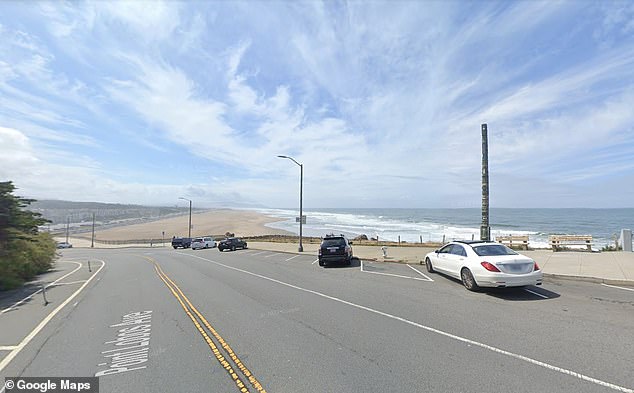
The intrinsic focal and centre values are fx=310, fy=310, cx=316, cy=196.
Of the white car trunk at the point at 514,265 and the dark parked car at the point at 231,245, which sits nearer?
the white car trunk at the point at 514,265

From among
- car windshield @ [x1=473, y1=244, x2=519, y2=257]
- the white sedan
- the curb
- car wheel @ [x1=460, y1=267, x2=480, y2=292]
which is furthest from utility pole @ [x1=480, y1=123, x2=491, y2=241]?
car wheel @ [x1=460, y1=267, x2=480, y2=292]

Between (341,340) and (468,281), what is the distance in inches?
217

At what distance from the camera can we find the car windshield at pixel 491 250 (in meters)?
9.05

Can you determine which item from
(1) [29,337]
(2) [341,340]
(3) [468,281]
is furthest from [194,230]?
(2) [341,340]

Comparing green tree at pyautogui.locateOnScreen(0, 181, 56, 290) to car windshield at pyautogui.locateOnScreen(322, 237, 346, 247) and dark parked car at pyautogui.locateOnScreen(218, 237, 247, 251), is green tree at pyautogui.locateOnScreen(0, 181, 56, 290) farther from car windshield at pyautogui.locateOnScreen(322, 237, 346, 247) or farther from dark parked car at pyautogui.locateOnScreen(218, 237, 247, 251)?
dark parked car at pyautogui.locateOnScreen(218, 237, 247, 251)

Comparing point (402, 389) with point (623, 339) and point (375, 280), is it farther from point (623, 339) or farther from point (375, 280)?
point (375, 280)

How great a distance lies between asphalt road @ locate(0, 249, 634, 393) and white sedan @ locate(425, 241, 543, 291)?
17.0 inches

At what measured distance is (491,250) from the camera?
9.29 metres

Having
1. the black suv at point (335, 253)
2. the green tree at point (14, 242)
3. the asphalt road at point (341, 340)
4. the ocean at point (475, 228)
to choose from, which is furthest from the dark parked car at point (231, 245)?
the asphalt road at point (341, 340)

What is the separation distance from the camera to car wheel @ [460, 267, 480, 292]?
353 inches

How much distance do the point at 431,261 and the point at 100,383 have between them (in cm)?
1075

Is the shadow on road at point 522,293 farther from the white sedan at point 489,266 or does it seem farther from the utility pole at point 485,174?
the utility pole at point 485,174

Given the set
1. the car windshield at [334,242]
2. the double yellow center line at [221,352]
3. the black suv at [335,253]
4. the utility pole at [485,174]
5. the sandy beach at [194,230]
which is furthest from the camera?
the sandy beach at [194,230]

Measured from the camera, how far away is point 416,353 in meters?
4.82
